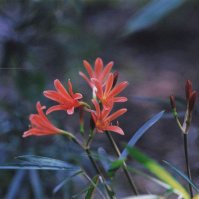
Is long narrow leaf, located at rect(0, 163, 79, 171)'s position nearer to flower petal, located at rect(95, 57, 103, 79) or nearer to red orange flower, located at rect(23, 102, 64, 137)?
red orange flower, located at rect(23, 102, 64, 137)

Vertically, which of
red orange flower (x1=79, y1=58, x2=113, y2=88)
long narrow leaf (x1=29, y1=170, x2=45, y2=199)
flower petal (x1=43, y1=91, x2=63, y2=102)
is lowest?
long narrow leaf (x1=29, y1=170, x2=45, y2=199)

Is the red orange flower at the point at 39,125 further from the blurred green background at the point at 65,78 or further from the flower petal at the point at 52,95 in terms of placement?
the blurred green background at the point at 65,78

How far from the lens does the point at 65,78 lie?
1.95 meters

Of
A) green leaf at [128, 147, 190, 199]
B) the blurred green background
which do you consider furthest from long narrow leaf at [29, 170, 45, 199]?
green leaf at [128, 147, 190, 199]

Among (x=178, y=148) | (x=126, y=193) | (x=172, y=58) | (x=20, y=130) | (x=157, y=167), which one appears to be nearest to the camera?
(x=157, y=167)

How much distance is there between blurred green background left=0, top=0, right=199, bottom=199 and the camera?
3.61 feet

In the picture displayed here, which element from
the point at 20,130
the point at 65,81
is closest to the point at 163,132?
the point at 65,81

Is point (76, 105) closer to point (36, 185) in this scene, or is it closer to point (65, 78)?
point (36, 185)

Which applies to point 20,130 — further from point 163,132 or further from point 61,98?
point 163,132

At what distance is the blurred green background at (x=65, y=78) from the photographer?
1101 millimetres

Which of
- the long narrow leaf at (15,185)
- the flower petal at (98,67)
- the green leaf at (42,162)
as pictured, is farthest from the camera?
the long narrow leaf at (15,185)

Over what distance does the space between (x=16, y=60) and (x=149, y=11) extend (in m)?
1.02

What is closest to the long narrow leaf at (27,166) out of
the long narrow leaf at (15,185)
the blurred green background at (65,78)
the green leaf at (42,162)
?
the green leaf at (42,162)

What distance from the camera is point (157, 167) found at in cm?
29
